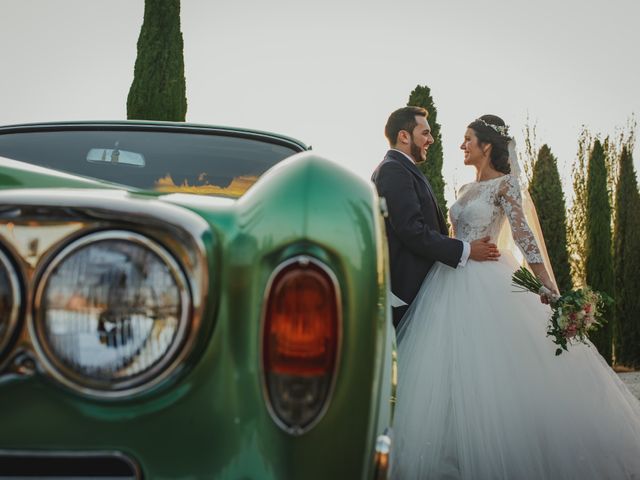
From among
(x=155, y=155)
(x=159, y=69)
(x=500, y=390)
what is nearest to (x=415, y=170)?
(x=500, y=390)

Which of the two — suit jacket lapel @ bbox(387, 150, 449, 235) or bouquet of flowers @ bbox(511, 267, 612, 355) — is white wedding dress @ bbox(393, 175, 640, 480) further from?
suit jacket lapel @ bbox(387, 150, 449, 235)

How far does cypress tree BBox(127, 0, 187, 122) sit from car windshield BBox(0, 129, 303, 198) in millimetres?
10096

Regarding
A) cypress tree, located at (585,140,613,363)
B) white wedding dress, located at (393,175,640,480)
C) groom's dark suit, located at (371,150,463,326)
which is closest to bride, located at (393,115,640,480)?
white wedding dress, located at (393,175,640,480)

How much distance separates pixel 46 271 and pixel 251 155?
60.7 inches

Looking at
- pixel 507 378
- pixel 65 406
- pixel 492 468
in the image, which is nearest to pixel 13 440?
pixel 65 406

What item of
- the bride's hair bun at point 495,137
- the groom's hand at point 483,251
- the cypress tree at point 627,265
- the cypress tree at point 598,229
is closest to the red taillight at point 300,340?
the groom's hand at point 483,251

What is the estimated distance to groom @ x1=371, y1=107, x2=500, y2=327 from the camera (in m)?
3.52

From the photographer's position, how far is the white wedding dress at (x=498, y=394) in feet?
9.93

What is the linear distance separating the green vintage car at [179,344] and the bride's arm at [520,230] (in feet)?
10.0

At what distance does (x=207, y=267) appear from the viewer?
92 cm

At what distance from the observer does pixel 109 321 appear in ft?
2.98

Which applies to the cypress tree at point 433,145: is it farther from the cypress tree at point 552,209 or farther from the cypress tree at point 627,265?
the cypress tree at point 627,265

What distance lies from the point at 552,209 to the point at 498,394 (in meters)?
11.4

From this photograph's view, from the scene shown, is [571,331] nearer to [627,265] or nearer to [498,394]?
[498,394]
